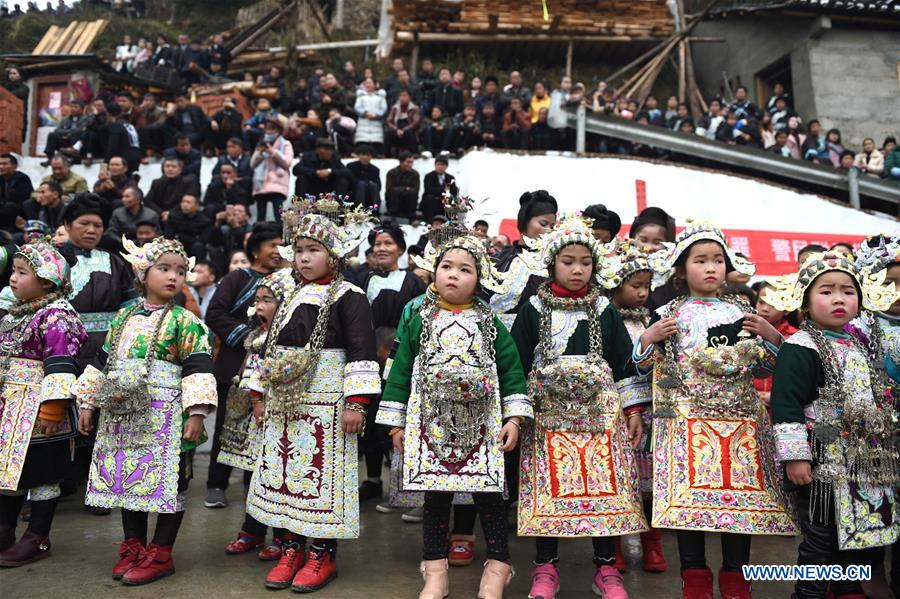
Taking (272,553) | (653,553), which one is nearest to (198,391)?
(272,553)

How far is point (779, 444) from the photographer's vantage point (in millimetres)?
3436

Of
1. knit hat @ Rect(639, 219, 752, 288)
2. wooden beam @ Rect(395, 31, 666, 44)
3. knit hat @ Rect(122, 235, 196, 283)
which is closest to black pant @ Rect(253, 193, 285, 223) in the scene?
knit hat @ Rect(122, 235, 196, 283)

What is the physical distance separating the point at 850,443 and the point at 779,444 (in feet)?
1.04

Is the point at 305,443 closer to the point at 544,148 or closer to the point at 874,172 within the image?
the point at 544,148

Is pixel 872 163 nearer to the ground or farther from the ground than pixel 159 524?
farther from the ground

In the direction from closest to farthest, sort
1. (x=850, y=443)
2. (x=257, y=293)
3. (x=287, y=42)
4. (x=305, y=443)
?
(x=850, y=443), (x=305, y=443), (x=257, y=293), (x=287, y=42)

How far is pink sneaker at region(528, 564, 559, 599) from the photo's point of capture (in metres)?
3.56

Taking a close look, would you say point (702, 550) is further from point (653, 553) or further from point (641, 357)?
point (641, 357)

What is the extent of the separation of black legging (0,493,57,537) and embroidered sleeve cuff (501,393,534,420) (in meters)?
2.70

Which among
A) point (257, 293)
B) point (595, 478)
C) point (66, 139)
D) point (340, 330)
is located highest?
point (66, 139)

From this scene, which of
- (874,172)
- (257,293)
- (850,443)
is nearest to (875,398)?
(850,443)

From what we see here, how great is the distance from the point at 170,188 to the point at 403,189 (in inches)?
128

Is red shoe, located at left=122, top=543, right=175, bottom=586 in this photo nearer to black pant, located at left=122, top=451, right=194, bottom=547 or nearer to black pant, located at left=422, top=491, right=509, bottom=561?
black pant, located at left=122, top=451, right=194, bottom=547

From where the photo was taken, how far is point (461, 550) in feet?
14.2
